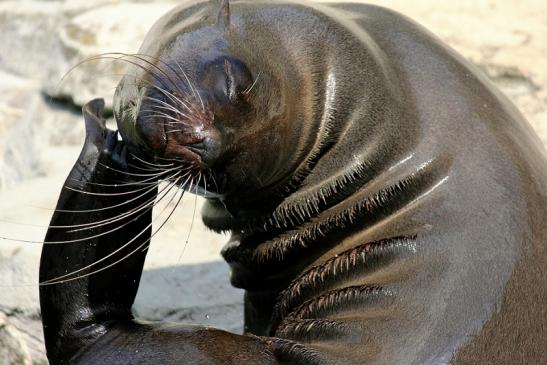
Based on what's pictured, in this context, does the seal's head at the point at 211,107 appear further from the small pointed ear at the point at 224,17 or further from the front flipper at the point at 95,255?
the front flipper at the point at 95,255

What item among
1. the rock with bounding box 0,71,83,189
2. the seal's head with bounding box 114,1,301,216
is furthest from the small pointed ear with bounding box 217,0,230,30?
the rock with bounding box 0,71,83,189

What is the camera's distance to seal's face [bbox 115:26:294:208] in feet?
13.3

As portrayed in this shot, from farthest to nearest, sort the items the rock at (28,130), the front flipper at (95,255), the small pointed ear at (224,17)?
the rock at (28,130)
the small pointed ear at (224,17)
the front flipper at (95,255)

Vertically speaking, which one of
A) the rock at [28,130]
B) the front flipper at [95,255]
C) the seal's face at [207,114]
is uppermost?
the seal's face at [207,114]

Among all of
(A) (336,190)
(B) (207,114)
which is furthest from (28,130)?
(B) (207,114)

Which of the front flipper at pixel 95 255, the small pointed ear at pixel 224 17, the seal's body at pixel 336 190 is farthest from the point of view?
the small pointed ear at pixel 224 17

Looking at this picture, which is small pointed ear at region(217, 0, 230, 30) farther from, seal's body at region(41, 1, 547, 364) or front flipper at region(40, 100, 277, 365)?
front flipper at region(40, 100, 277, 365)

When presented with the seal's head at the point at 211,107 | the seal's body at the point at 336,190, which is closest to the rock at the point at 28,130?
the seal's body at the point at 336,190

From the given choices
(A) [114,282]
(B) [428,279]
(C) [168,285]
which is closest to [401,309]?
(B) [428,279]

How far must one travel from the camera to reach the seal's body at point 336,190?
398 centimetres

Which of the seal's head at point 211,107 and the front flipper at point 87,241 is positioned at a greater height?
the seal's head at point 211,107

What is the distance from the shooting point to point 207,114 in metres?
4.11

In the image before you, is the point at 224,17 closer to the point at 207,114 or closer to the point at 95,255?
the point at 207,114

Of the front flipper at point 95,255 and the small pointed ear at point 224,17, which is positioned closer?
the front flipper at point 95,255
